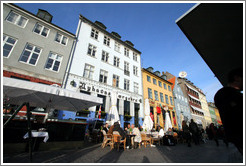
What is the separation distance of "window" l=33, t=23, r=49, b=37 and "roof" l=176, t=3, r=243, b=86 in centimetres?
1543

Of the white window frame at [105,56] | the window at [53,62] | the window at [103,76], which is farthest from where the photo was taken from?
the white window frame at [105,56]

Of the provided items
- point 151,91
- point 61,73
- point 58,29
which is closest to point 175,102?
point 151,91

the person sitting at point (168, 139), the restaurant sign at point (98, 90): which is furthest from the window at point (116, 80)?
the person sitting at point (168, 139)

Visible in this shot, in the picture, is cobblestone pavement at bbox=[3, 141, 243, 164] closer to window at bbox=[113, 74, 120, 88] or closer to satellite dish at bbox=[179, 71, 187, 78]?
window at bbox=[113, 74, 120, 88]

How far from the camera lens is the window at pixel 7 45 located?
33.0 feet

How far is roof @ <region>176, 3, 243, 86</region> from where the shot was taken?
2.19 m

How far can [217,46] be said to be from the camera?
2.98 metres

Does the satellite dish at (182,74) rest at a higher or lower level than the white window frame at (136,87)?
higher

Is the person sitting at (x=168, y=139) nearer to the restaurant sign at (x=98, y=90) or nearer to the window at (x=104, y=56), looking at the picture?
the restaurant sign at (x=98, y=90)

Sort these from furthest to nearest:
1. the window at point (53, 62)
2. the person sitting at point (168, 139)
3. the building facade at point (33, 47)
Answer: the window at point (53, 62) → the building facade at point (33, 47) → the person sitting at point (168, 139)

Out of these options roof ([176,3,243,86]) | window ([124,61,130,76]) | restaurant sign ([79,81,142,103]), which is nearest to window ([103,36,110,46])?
window ([124,61,130,76])

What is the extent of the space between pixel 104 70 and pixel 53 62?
6331mm

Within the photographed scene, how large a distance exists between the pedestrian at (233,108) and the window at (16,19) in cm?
1718

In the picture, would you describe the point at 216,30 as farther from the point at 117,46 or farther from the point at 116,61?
the point at 117,46
